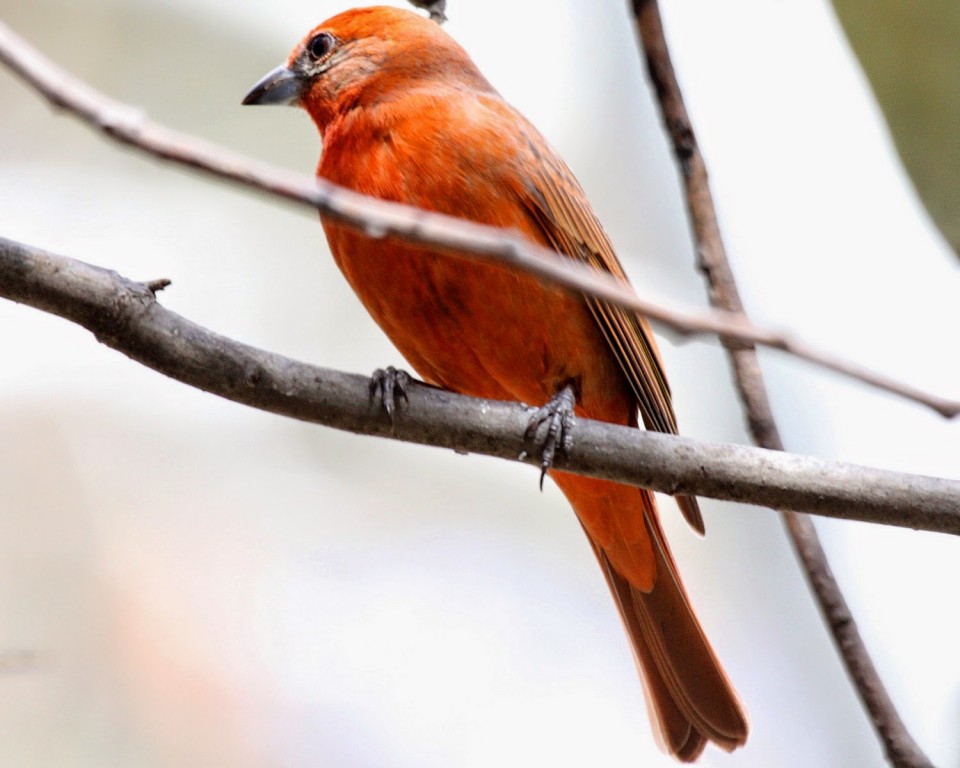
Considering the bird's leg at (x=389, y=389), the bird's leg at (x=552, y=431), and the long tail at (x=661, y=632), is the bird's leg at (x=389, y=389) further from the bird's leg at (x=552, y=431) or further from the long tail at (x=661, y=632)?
the long tail at (x=661, y=632)

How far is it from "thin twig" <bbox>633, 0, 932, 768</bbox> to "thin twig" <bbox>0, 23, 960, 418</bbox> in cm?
181

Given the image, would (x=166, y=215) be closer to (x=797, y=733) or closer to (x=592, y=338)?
(x=592, y=338)

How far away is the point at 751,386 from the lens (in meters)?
3.27

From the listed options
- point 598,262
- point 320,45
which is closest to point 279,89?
point 320,45

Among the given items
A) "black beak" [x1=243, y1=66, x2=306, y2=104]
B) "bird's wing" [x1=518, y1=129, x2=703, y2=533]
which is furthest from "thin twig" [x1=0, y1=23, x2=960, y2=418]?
"black beak" [x1=243, y1=66, x2=306, y2=104]

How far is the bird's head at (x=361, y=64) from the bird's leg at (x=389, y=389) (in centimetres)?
126

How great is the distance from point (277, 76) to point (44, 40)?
2.90 m

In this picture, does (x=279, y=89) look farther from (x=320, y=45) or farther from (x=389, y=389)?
(x=389, y=389)

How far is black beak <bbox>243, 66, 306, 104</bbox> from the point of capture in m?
4.04

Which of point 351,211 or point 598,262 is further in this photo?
point 598,262

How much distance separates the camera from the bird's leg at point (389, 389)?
8.71ft

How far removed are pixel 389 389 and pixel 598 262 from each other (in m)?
1.15

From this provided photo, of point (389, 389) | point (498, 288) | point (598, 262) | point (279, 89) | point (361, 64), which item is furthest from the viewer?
point (279, 89)

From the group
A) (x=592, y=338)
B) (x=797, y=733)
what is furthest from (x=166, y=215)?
(x=797, y=733)
